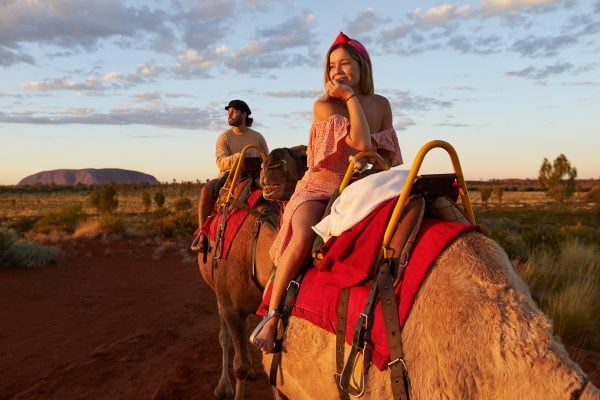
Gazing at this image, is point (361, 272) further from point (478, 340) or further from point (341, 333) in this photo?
point (478, 340)

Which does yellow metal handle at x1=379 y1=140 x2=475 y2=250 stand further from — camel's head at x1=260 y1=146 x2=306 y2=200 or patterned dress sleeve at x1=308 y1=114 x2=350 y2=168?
camel's head at x1=260 y1=146 x2=306 y2=200

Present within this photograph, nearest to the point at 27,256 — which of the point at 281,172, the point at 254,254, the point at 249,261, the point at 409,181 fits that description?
the point at 249,261

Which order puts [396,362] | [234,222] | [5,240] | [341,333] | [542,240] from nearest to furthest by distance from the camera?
[396,362]
[341,333]
[234,222]
[5,240]
[542,240]

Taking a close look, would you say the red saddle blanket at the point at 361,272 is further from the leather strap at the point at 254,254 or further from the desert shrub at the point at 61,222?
the desert shrub at the point at 61,222

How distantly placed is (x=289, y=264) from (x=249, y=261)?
1.74 metres

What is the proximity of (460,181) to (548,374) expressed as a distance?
116 cm

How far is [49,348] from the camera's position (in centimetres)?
814

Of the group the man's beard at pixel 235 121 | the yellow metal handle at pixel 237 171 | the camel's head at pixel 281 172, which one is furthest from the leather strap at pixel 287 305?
the man's beard at pixel 235 121

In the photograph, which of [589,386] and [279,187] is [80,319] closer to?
[279,187]

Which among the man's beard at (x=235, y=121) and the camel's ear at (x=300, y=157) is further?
the man's beard at (x=235, y=121)

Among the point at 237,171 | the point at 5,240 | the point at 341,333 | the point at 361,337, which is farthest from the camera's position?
the point at 5,240

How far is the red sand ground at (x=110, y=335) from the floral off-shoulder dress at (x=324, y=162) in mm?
3359

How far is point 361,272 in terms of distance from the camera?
97.3 inches

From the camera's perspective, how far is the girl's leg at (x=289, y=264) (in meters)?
3.04
